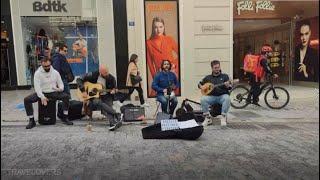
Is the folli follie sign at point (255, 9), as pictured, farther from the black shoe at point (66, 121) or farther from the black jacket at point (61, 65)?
the black shoe at point (66, 121)

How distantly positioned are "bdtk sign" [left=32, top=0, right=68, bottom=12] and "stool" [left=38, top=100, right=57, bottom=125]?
3.14 metres

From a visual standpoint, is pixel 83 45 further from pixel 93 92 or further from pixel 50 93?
pixel 50 93

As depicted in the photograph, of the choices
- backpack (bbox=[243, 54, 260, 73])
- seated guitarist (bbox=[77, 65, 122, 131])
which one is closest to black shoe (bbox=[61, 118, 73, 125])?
seated guitarist (bbox=[77, 65, 122, 131])

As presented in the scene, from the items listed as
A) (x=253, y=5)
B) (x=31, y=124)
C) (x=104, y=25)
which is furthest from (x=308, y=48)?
(x=31, y=124)

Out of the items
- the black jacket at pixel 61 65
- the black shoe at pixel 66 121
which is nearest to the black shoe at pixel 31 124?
the black shoe at pixel 66 121

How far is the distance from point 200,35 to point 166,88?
66.8 inches

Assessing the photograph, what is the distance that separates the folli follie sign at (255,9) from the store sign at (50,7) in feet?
3.16

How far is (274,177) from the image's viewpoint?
2582 millimetres

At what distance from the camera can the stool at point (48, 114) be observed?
210 inches

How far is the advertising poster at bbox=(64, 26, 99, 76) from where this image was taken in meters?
2.93

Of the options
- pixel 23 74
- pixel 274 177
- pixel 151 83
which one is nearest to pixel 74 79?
pixel 151 83

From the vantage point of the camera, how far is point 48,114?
213 inches

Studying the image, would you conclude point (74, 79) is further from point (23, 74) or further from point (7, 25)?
point (7, 25)

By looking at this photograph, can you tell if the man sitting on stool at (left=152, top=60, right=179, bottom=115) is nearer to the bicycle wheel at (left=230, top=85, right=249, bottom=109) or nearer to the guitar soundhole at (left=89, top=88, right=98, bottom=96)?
the guitar soundhole at (left=89, top=88, right=98, bottom=96)
